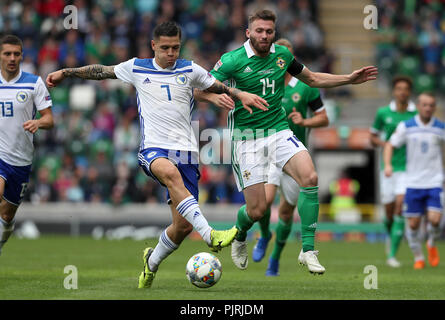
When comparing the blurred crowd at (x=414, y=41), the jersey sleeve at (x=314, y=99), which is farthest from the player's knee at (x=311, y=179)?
the blurred crowd at (x=414, y=41)

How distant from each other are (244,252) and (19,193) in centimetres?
289

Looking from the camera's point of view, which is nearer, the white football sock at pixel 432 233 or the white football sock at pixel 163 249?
the white football sock at pixel 163 249

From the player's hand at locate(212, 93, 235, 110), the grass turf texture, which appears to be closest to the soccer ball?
the grass turf texture

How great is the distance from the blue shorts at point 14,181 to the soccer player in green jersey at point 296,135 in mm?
3268

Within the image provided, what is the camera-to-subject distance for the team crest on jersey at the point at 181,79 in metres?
9.23

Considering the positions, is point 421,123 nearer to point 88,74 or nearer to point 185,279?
point 185,279

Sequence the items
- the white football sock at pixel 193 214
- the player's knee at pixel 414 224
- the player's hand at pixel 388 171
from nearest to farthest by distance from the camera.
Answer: the white football sock at pixel 193 214 → the player's hand at pixel 388 171 → the player's knee at pixel 414 224

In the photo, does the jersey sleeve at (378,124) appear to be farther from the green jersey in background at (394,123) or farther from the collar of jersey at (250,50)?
the collar of jersey at (250,50)

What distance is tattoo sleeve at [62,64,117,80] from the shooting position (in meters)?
9.42

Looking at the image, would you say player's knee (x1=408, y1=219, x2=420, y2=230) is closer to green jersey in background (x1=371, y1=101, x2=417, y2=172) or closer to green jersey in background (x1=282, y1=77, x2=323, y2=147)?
green jersey in background (x1=371, y1=101, x2=417, y2=172)

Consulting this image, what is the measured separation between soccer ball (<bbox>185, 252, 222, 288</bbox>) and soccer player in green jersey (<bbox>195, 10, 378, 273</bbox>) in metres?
1.16

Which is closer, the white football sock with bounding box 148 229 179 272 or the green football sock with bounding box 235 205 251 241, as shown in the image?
the white football sock with bounding box 148 229 179 272

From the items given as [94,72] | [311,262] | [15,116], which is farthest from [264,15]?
[15,116]
